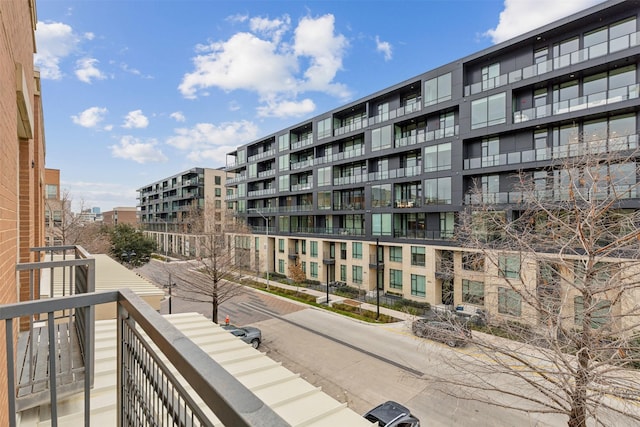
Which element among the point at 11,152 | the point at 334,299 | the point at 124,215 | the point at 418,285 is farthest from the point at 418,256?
the point at 124,215

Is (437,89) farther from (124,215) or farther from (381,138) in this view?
(124,215)

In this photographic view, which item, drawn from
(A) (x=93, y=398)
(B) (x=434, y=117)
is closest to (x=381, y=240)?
(B) (x=434, y=117)

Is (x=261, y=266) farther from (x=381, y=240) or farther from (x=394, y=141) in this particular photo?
(x=394, y=141)

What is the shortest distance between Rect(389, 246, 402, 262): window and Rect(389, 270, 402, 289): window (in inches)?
42.2

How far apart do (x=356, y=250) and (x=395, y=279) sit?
5013mm

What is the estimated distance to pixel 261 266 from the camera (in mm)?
40750

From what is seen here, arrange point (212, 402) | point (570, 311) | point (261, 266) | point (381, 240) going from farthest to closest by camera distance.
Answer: point (261, 266) < point (381, 240) < point (570, 311) < point (212, 402)

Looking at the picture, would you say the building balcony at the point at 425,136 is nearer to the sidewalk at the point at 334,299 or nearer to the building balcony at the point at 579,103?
the building balcony at the point at 579,103

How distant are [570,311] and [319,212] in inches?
1121

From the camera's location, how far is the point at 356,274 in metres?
31.1

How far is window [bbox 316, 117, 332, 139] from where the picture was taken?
3553 centimetres

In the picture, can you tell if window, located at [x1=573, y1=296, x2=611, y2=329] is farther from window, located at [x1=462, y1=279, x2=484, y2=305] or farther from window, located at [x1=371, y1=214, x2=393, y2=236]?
window, located at [x1=371, y1=214, x2=393, y2=236]

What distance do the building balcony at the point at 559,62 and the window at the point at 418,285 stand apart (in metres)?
15.2

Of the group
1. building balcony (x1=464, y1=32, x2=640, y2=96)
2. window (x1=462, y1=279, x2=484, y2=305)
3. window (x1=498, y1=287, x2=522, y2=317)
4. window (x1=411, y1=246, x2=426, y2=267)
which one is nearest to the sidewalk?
window (x1=462, y1=279, x2=484, y2=305)
